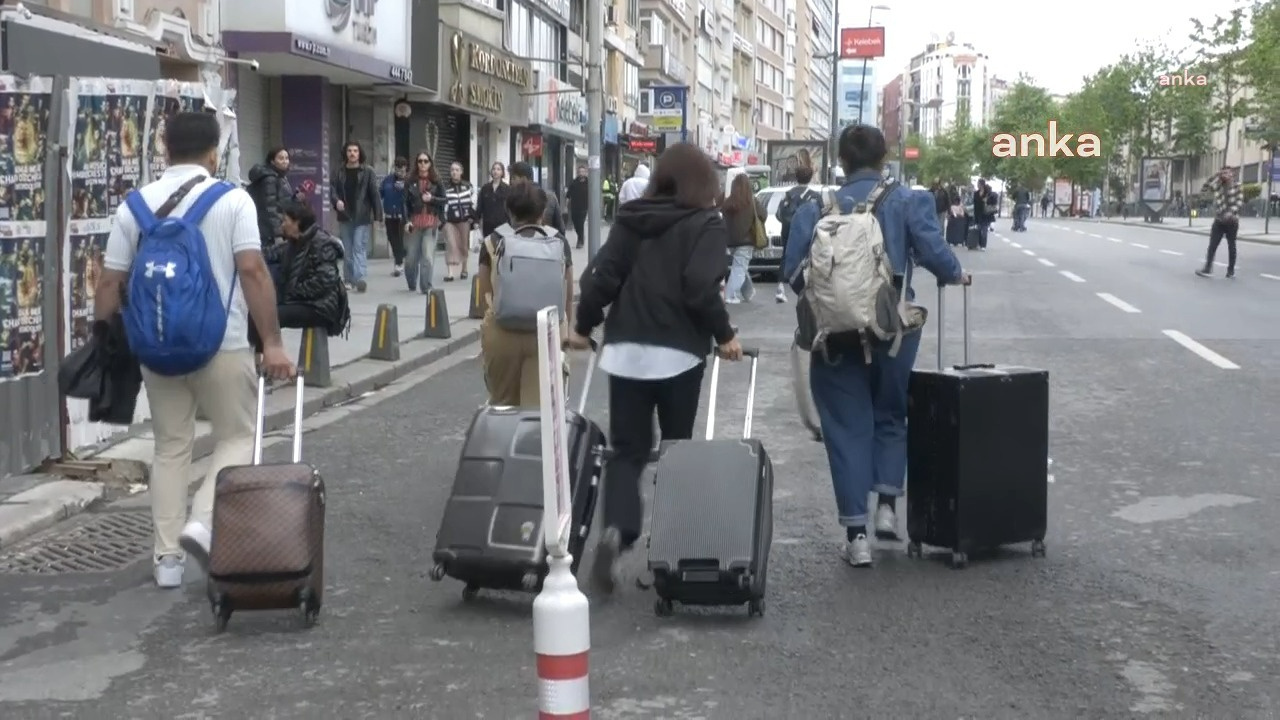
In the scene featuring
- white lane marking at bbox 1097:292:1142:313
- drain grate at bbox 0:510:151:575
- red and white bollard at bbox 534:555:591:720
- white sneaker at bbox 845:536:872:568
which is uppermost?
red and white bollard at bbox 534:555:591:720

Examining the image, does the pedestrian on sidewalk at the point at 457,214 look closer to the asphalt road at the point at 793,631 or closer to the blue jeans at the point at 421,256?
the blue jeans at the point at 421,256

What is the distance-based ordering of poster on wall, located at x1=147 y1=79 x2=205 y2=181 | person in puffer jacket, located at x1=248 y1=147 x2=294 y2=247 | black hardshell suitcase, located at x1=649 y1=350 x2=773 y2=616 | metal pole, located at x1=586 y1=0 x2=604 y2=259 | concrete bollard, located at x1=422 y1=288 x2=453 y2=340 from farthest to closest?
metal pole, located at x1=586 y1=0 x2=604 y2=259 < concrete bollard, located at x1=422 y1=288 x2=453 y2=340 < person in puffer jacket, located at x1=248 y1=147 x2=294 y2=247 < poster on wall, located at x1=147 y1=79 x2=205 y2=181 < black hardshell suitcase, located at x1=649 y1=350 x2=773 y2=616

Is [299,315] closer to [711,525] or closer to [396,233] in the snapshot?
[711,525]

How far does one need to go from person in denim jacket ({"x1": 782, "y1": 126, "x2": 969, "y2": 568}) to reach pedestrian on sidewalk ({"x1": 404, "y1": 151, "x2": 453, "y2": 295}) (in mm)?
13445

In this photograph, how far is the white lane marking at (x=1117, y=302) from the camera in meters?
18.9

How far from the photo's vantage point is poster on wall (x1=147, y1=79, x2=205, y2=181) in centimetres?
929

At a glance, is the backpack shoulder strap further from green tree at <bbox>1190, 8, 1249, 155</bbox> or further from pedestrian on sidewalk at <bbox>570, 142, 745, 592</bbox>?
green tree at <bbox>1190, 8, 1249, 155</bbox>

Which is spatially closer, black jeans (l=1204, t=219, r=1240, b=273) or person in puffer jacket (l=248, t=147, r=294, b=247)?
person in puffer jacket (l=248, t=147, r=294, b=247)

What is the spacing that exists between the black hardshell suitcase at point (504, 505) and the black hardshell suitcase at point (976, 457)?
56.2 inches

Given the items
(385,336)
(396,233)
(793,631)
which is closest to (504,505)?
(793,631)

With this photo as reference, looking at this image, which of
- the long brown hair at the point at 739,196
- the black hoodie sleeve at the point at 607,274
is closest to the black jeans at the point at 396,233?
the long brown hair at the point at 739,196

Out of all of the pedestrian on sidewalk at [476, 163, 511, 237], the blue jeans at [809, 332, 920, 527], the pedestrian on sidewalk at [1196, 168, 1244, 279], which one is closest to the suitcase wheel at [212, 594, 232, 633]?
the blue jeans at [809, 332, 920, 527]

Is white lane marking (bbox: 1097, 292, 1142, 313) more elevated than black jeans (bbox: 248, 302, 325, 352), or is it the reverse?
black jeans (bbox: 248, 302, 325, 352)

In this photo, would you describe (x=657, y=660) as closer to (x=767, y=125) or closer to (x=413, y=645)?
(x=413, y=645)
